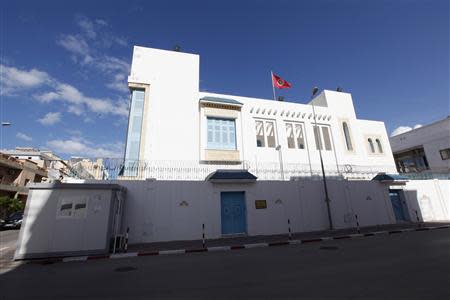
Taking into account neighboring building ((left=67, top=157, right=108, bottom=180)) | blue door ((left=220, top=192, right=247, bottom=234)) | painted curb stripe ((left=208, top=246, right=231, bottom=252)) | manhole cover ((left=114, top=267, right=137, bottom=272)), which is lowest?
manhole cover ((left=114, top=267, right=137, bottom=272))

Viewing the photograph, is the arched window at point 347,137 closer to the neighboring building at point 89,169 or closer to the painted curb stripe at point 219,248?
the painted curb stripe at point 219,248

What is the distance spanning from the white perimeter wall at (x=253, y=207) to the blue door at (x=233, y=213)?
40cm

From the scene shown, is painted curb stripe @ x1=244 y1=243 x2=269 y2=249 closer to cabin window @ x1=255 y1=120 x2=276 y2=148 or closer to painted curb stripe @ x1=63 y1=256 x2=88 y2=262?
painted curb stripe @ x1=63 y1=256 x2=88 y2=262

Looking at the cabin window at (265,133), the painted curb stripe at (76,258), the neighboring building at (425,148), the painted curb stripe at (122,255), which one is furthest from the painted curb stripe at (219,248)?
the neighboring building at (425,148)

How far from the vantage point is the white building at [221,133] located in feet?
56.3

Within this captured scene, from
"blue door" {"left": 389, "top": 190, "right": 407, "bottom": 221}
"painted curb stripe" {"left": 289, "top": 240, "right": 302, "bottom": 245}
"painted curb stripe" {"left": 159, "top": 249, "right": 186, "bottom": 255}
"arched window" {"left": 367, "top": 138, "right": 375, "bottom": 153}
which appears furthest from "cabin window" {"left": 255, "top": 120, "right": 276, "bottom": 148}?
"painted curb stripe" {"left": 159, "top": 249, "right": 186, "bottom": 255}

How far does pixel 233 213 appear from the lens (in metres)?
15.2

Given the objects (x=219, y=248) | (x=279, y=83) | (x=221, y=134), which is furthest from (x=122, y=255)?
(x=279, y=83)

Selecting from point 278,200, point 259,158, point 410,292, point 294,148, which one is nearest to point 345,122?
point 294,148

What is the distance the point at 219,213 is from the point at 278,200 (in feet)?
14.9

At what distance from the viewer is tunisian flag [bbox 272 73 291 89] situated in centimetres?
2288

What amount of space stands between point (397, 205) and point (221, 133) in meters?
17.5

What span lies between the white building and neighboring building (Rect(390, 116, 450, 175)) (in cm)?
1480

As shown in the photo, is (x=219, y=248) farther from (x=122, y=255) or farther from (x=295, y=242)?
(x=122, y=255)
